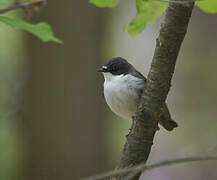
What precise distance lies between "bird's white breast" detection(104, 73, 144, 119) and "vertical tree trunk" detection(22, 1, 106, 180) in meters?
3.33

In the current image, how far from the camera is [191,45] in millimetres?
10898

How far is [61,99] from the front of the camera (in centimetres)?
757

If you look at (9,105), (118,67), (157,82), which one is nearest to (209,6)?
(157,82)

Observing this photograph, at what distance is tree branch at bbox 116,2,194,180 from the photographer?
2.36 m

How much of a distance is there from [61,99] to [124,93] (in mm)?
3559

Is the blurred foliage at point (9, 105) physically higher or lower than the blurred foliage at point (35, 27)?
lower

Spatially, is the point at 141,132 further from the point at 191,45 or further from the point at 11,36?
the point at 191,45

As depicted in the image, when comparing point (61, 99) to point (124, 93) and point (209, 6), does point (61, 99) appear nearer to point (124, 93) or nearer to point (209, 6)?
point (124, 93)

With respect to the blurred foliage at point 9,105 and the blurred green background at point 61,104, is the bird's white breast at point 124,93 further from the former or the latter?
the blurred green background at point 61,104

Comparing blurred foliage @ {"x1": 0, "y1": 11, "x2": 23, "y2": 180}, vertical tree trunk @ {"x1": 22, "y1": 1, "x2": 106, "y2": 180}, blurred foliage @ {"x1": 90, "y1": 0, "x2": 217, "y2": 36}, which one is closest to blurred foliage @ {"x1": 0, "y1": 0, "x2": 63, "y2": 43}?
blurred foliage @ {"x1": 90, "y1": 0, "x2": 217, "y2": 36}

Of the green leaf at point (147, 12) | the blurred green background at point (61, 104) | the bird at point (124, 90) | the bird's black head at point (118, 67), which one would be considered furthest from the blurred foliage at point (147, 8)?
the blurred green background at point (61, 104)

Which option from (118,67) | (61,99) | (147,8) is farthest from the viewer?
(61,99)

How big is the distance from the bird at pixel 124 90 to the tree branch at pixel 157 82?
1.31 m

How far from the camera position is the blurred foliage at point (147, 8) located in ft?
7.11
